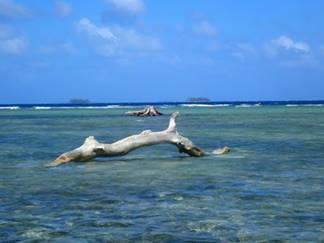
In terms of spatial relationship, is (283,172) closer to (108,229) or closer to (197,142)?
(108,229)

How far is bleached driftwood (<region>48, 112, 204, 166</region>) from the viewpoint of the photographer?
1983 centimetres

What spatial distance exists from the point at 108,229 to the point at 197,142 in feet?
68.3

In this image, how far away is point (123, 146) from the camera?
68.4 feet

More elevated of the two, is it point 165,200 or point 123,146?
point 123,146

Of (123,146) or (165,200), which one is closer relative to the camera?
(165,200)

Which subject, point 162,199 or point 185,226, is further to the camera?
point 162,199

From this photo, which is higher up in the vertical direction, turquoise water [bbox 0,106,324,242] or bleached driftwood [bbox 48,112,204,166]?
bleached driftwood [bbox 48,112,204,166]

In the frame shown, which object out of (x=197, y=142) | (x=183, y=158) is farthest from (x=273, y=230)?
(x=197, y=142)

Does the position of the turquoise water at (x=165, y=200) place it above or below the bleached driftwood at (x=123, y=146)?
below

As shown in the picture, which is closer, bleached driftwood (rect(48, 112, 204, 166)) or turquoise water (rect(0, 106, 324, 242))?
turquoise water (rect(0, 106, 324, 242))

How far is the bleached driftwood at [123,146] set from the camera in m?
19.8

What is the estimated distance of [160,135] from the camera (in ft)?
70.6

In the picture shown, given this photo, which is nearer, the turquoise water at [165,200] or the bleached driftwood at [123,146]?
the turquoise water at [165,200]

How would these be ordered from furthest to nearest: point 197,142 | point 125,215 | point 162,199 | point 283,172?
point 197,142
point 283,172
point 162,199
point 125,215
